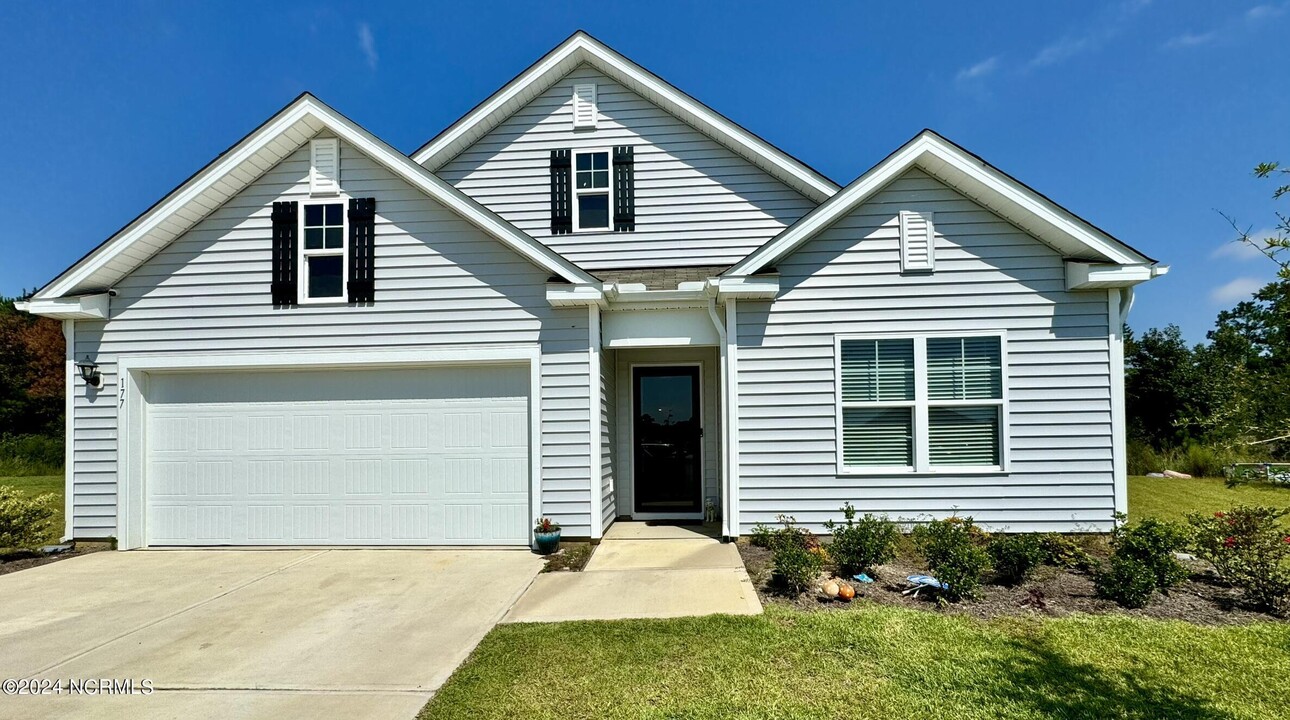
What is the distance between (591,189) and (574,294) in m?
3.02

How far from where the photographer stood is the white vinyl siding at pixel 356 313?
8.38 meters

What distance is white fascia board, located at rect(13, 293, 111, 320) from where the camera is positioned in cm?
839

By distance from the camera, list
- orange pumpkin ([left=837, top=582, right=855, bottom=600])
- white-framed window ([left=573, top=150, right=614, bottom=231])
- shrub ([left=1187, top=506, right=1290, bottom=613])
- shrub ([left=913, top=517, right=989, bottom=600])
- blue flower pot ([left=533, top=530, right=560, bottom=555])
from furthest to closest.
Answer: white-framed window ([left=573, top=150, right=614, bottom=231]) → blue flower pot ([left=533, top=530, right=560, bottom=555]) → orange pumpkin ([left=837, top=582, right=855, bottom=600]) → shrub ([left=913, top=517, right=989, bottom=600]) → shrub ([left=1187, top=506, right=1290, bottom=613])

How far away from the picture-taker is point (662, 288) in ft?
28.4

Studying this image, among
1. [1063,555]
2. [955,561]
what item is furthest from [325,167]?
[1063,555]

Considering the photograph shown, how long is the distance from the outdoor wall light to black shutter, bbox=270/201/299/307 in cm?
253

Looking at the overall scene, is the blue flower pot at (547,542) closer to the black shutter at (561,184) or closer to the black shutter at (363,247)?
the black shutter at (363,247)

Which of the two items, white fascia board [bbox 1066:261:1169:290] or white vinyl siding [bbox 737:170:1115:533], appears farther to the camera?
white vinyl siding [bbox 737:170:1115:533]

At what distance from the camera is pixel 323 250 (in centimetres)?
862

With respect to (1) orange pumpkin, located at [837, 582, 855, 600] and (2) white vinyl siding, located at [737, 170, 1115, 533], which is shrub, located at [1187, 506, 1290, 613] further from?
(1) orange pumpkin, located at [837, 582, 855, 600]

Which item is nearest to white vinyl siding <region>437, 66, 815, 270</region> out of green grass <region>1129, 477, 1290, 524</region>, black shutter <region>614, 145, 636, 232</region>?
black shutter <region>614, 145, 636, 232</region>

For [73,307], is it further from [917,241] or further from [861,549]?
[917,241]

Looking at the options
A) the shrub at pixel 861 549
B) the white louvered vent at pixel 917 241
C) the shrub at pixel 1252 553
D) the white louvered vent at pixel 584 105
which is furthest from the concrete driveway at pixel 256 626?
the white louvered vent at pixel 584 105

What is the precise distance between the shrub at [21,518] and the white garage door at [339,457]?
1.14 m
